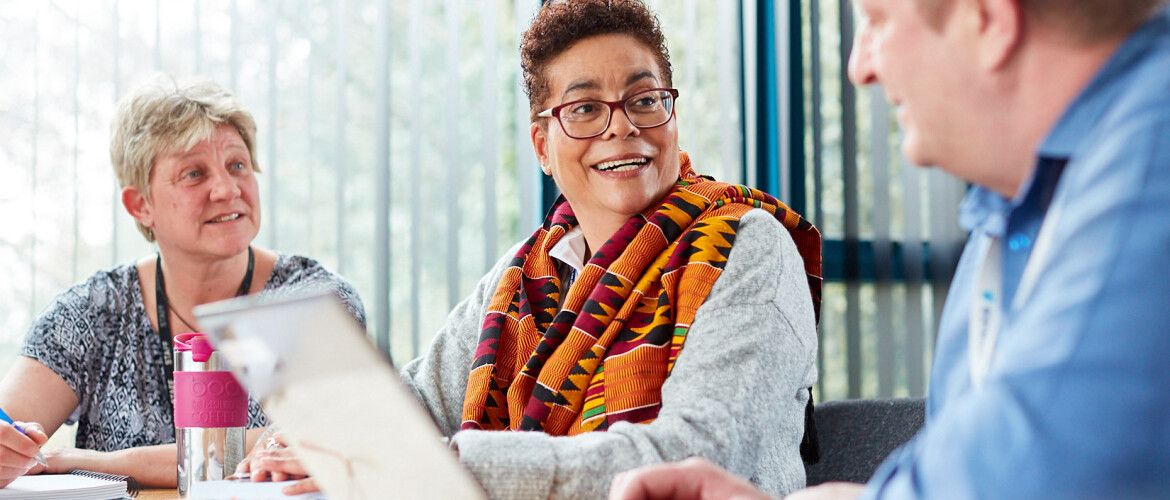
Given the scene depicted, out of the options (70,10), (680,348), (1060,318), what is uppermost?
(70,10)

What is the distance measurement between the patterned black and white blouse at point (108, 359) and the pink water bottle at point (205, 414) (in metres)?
0.70

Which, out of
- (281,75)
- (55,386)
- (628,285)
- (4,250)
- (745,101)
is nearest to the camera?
(628,285)

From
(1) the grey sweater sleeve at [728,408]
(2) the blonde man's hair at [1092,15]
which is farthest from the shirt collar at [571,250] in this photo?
(2) the blonde man's hair at [1092,15]

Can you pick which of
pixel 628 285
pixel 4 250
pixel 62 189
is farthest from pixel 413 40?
pixel 628 285

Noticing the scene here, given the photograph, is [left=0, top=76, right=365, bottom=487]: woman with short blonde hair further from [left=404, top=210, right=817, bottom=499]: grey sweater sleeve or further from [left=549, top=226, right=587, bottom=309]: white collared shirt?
[left=404, top=210, right=817, bottom=499]: grey sweater sleeve

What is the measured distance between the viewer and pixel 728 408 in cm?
108

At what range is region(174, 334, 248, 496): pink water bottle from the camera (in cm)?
111

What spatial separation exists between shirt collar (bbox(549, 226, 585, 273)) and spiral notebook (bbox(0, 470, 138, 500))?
734mm

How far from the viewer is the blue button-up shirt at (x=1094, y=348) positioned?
420 millimetres

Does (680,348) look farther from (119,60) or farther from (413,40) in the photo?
(119,60)

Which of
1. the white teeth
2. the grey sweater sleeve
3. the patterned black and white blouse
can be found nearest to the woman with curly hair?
the grey sweater sleeve

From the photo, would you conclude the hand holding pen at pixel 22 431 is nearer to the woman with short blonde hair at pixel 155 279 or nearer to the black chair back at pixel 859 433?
the woman with short blonde hair at pixel 155 279

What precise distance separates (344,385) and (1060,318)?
412 millimetres

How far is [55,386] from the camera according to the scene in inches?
73.0
